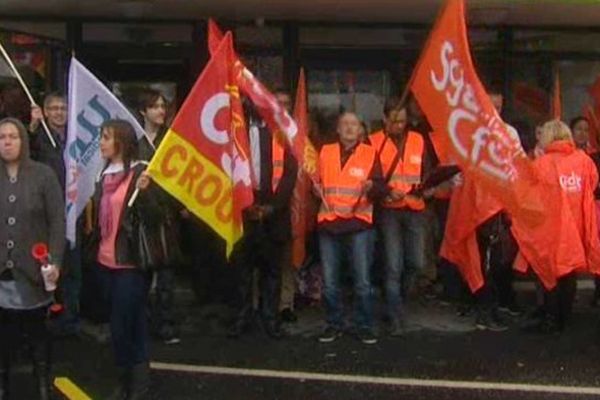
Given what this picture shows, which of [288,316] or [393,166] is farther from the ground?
[393,166]

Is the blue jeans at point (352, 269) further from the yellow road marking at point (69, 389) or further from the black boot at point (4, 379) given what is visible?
the black boot at point (4, 379)

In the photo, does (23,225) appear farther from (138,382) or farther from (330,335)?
(330,335)

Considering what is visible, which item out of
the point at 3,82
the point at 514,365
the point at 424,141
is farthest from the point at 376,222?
the point at 3,82

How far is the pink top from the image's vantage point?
6309 mm

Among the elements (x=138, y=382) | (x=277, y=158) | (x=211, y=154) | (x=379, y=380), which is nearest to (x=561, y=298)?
(x=379, y=380)

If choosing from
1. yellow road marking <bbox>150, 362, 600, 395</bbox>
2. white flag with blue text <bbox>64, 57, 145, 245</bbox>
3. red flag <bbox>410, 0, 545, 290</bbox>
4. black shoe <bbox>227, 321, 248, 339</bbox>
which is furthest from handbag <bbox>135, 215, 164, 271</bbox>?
red flag <bbox>410, 0, 545, 290</bbox>

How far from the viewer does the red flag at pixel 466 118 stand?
24.1 ft

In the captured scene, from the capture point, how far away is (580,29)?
10.6m

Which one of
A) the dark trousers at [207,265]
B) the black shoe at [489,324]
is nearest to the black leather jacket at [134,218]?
the dark trousers at [207,265]

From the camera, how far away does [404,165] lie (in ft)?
27.0

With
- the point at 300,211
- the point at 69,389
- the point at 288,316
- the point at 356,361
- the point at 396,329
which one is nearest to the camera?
the point at 69,389

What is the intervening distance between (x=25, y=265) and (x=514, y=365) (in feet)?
11.4

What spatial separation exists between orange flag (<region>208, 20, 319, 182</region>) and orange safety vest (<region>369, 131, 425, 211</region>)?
533 millimetres

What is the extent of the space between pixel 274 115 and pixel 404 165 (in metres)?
1.15
